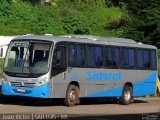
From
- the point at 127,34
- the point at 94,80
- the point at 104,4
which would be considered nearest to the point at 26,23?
the point at 127,34

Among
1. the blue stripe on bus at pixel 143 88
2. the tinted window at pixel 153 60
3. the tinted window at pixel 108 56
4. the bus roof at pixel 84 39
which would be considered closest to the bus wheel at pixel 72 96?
the bus roof at pixel 84 39

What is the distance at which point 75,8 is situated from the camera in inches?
2235

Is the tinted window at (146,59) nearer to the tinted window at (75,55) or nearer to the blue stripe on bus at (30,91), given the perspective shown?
the tinted window at (75,55)

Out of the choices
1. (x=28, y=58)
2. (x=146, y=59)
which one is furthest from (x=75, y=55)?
(x=146, y=59)

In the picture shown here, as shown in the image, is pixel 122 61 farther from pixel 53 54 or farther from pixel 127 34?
pixel 127 34

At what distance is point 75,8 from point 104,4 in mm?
3945

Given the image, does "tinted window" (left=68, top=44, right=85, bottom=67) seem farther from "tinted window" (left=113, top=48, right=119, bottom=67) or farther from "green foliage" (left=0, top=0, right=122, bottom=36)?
"green foliage" (left=0, top=0, right=122, bottom=36)

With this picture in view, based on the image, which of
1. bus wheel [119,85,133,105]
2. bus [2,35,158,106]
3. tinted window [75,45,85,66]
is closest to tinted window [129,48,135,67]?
bus [2,35,158,106]

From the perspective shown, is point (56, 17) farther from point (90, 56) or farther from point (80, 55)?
point (80, 55)

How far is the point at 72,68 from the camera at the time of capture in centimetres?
2306

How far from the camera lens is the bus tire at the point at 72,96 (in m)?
22.9

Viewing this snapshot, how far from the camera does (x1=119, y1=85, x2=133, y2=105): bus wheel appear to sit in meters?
27.1

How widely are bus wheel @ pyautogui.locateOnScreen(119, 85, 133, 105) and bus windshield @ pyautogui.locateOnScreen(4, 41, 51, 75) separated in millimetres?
6177

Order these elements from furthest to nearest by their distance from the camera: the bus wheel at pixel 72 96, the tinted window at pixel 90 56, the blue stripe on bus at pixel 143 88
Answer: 1. the blue stripe on bus at pixel 143 88
2. the tinted window at pixel 90 56
3. the bus wheel at pixel 72 96
